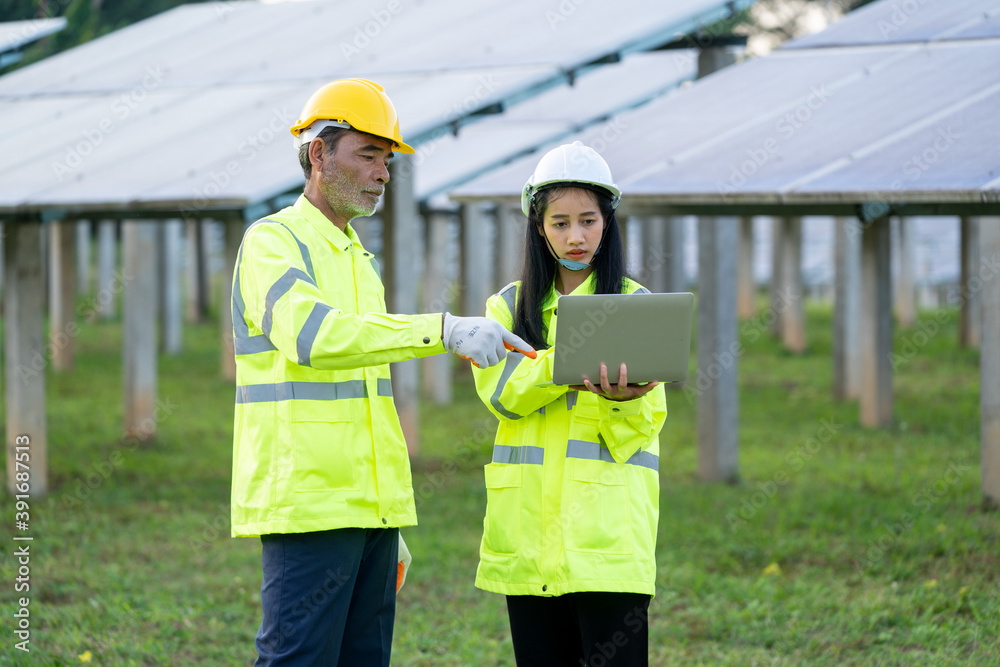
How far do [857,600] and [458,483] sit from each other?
3.69 metres

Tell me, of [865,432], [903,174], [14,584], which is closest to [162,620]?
[14,584]

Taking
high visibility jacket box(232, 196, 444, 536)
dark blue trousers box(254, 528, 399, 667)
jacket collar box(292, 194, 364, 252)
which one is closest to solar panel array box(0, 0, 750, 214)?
jacket collar box(292, 194, 364, 252)

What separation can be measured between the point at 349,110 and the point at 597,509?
4.15 feet

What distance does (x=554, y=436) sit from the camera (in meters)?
3.04

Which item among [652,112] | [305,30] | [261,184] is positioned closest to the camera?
[261,184]

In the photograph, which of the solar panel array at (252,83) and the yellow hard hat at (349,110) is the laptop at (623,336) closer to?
the yellow hard hat at (349,110)

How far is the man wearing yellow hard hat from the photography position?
2779mm

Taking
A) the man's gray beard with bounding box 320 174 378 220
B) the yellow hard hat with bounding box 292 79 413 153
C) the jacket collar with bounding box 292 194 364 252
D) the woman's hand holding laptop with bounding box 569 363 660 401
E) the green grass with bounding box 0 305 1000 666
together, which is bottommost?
the green grass with bounding box 0 305 1000 666

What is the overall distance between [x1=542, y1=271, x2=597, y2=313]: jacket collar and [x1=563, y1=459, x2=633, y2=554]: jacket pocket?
0.46m

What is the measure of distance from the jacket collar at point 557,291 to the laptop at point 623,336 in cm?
36

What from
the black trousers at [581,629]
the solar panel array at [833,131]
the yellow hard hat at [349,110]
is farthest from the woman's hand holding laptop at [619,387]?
the solar panel array at [833,131]

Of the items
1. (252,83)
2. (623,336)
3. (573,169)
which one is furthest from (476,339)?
(252,83)

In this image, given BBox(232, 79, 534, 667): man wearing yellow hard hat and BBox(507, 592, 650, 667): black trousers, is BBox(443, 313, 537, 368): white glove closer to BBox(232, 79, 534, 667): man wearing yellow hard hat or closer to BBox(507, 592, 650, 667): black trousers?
BBox(232, 79, 534, 667): man wearing yellow hard hat

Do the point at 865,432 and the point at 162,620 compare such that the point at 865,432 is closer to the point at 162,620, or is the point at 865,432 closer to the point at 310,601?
the point at 162,620
